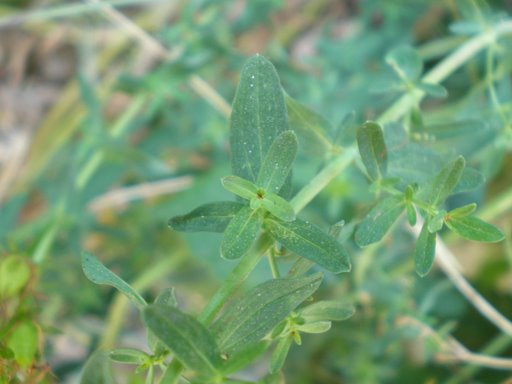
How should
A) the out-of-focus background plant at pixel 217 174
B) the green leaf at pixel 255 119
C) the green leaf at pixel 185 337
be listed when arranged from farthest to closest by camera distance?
the out-of-focus background plant at pixel 217 174
the green leaf at pixel 255 119
the green leaf at pixel 185 337

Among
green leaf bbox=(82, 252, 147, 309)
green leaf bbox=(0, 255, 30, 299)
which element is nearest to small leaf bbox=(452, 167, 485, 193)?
green leaf bbox=(82, 252, 147, 309)

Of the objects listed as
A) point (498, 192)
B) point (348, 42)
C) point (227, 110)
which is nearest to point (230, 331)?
point (227, 110)

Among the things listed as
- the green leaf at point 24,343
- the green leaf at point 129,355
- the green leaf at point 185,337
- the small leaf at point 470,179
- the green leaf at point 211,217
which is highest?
the small leaf at point 470,179

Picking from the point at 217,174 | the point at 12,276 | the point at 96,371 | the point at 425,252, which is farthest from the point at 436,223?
the point at 217,174

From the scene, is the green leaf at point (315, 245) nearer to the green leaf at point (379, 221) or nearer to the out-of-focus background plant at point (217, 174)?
the green leaf at point (379, 221)

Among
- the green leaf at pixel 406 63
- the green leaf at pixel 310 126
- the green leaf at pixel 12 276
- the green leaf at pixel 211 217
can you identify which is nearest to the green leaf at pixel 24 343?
the green leaf at pixel 12 276

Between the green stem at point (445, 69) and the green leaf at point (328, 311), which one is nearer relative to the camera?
the green leaf at point (328, 311)

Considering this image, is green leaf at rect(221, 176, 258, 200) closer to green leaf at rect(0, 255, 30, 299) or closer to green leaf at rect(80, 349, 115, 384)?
green leaf at rect(80, 349, 115, 384)
